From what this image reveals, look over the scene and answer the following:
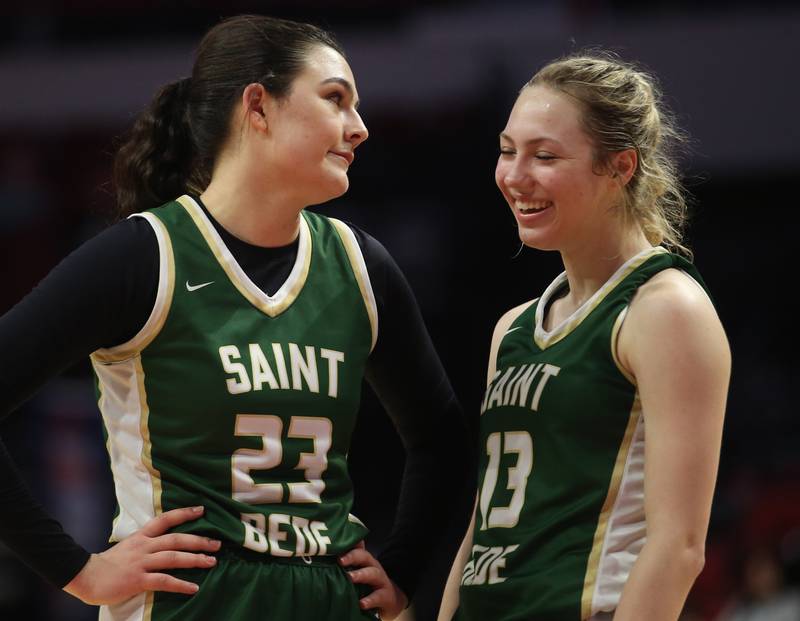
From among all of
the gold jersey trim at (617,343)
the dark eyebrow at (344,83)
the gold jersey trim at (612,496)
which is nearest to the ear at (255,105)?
the dark eyebrow at (344,83)

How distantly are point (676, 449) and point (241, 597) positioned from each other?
0.79 metres

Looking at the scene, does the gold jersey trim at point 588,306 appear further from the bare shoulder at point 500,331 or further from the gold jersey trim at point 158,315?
the gold jersey trim at point 158,315

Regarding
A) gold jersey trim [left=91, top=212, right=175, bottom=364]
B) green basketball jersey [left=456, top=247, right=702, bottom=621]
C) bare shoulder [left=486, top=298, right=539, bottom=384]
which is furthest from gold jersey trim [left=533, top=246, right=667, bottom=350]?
gold jersey trim [left=91, top=212, right=175, bottom=364]

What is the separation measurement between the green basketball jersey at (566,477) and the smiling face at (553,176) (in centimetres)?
13

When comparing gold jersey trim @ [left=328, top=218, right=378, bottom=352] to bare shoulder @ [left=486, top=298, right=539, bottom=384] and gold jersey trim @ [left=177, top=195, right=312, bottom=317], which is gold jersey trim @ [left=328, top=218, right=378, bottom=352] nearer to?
gold jersey trim @ [left=177, top=195, right=312, bottom=317]

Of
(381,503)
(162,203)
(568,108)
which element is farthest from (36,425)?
(568,108)

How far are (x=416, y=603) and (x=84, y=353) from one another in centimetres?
399

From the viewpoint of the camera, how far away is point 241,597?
2.18 metres

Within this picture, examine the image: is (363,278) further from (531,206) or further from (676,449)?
(676,449)

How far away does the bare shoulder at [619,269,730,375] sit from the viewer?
2037 mm

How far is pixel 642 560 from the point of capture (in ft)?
6.58

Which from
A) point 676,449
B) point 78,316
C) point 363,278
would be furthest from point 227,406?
point 676,449

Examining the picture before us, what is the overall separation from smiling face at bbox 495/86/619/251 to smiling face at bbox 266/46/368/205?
1.03 feet

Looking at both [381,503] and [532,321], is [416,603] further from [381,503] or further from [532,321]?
[532,321]
